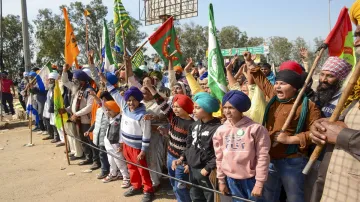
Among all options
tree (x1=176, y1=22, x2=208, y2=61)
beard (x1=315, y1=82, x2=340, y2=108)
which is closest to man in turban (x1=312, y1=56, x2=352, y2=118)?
beard (x1=315, y1=82, x2=340, y2=108)

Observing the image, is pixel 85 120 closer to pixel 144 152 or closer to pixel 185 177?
pixel 144 152

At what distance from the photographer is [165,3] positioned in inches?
907

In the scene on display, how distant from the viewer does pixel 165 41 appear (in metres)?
5.58

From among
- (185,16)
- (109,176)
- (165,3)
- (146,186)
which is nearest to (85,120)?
(109,176)

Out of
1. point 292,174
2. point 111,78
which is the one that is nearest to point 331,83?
point 292,174

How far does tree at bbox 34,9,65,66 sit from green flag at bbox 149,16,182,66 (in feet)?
88.8

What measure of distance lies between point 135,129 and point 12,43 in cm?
3525

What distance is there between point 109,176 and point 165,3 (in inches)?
774

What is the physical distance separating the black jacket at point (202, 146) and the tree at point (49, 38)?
96.8 ft

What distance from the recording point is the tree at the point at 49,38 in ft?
105

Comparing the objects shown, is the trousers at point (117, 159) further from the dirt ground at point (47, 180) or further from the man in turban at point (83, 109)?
the man in turban at point (83, 109)

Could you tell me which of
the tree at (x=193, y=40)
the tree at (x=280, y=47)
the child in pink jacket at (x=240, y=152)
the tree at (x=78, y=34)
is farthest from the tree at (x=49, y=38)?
the tree at (x=280, y=47)

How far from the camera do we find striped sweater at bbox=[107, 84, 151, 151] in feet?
14.1

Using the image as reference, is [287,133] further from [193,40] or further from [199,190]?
[193,40]
